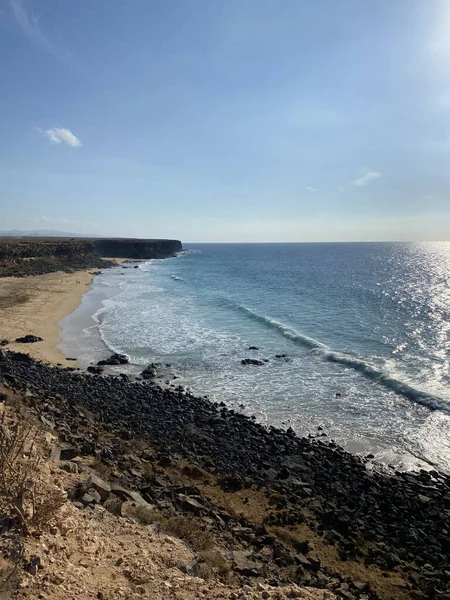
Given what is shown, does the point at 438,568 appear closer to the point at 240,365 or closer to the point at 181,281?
the point at 240,365

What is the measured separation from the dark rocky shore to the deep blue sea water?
84.6 inches

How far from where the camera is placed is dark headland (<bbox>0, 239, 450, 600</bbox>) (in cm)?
612

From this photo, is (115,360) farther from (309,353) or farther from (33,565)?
→ (33,565)

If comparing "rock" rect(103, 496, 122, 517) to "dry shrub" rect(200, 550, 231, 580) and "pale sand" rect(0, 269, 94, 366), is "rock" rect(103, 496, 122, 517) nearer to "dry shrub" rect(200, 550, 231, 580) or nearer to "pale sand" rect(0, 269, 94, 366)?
"dry shrub" rect(200, 550, 231, 580)

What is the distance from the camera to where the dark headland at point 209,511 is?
612 centimetres

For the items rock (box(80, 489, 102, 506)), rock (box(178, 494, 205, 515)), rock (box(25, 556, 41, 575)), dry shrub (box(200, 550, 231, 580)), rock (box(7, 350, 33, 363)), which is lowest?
rock (box(178, 494, 205, 515))

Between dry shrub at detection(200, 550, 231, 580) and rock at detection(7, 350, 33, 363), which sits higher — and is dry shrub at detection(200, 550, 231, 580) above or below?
above

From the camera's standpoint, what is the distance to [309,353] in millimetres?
27672

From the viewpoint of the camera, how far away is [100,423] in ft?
49.2

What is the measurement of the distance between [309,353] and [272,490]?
16342 mm

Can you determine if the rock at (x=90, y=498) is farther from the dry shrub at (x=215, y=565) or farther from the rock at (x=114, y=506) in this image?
the dry shrub at (x=215, y=565)

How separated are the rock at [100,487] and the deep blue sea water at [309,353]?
10.1 metres

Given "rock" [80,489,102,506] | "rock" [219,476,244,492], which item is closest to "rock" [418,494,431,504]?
"rock" [219,476,244,492]

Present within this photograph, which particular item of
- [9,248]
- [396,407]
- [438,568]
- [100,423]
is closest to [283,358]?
[396,407]
